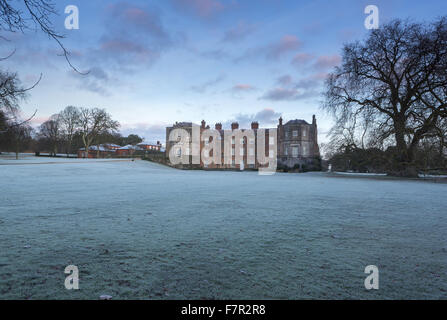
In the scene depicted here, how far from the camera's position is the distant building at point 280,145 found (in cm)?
4697

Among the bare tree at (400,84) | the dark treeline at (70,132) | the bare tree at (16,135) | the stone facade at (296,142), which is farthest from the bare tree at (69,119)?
the bare tree at (400,84)

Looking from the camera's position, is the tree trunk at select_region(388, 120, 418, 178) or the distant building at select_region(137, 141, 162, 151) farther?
the distant building at select_region(137, 141, 162, 151)

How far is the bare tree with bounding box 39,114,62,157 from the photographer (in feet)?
216

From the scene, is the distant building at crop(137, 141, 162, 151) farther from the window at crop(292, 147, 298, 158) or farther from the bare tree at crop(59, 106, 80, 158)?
the window at crop(292, 147, 298, 158)

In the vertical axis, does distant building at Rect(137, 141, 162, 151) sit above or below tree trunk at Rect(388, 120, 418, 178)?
above

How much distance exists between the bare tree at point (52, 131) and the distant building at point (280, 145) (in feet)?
117

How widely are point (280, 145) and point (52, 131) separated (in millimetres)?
63242

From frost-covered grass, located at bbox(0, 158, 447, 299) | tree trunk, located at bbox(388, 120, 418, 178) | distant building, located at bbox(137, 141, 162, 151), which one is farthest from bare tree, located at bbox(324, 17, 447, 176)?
distant building, located at bbox(137, 141, 162, 151)

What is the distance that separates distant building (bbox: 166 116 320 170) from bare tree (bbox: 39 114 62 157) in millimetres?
35536

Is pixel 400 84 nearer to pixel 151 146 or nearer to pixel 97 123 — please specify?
pixel 97 123

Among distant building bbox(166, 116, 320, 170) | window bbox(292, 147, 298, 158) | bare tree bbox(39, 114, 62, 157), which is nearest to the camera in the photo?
distant building bbox(166, 116, 320, 170)

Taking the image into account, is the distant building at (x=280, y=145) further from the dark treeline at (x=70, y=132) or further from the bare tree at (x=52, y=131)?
the bare tree at (x=52, y=131)

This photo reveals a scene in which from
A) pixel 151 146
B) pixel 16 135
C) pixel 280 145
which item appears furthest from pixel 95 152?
pixel 16 135

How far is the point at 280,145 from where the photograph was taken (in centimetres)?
4888
